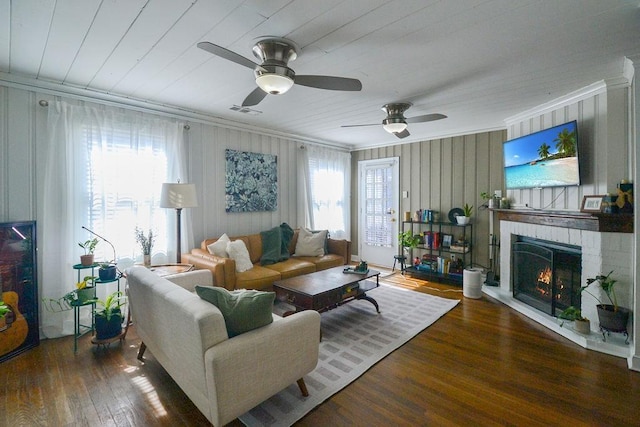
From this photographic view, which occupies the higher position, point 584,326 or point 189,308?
point 189,308

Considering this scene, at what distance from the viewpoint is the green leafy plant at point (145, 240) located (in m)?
3.27

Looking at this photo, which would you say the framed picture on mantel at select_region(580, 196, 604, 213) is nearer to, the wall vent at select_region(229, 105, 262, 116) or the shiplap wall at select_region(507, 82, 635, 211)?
the shiplap wall at select_region(507, 82, 635, 211)

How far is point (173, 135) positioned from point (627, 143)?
4.97 metres

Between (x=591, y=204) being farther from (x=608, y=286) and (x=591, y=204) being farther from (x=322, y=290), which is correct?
(x=322, y=290)

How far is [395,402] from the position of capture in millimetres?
2012

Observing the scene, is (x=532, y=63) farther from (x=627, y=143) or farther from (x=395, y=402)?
(x=395, y=402)

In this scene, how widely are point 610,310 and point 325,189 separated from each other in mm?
4412

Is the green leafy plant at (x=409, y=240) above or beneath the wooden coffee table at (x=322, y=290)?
above

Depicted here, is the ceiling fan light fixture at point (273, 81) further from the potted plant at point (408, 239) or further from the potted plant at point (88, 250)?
the potted plant at point (408, 239)

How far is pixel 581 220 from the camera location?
2918mm

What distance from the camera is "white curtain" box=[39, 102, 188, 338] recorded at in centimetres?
294

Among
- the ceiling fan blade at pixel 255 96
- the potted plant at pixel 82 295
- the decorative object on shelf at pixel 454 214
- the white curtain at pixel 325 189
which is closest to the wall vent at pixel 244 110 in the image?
the ceiling fan blade at pixel 255 96

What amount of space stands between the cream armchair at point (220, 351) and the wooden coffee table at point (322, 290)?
0.84 m

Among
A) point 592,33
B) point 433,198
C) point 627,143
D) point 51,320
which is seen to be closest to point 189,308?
point 51,320
